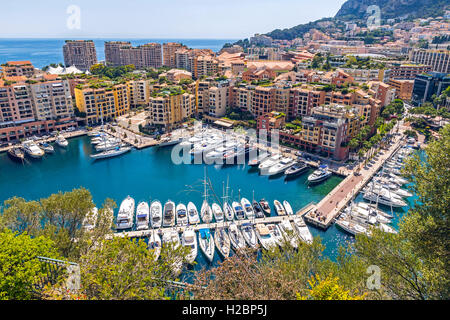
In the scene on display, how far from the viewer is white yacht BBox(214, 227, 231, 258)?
22.5 meters

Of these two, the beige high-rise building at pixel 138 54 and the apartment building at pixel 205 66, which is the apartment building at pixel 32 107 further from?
the beige high-rise building at pixel 138 54

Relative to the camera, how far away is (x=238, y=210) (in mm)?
27562

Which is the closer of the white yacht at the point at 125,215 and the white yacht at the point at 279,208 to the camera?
the white yacht at the point at 125,215

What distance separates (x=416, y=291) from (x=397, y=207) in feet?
67.6

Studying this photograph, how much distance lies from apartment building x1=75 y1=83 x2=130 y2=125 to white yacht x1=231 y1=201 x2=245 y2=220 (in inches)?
1273

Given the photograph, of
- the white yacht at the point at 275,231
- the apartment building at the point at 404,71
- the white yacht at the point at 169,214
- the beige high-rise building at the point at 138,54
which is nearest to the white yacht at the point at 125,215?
the white yacht at the point at 169,214

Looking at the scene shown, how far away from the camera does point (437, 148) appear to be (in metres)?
11.5

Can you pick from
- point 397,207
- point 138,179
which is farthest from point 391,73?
point 138,179

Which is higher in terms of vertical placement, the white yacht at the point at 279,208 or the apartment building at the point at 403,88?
the apartment building at the point at 403,88

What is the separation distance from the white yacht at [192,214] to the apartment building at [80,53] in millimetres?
83418

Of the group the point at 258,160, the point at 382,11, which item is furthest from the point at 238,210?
the point at 382,11

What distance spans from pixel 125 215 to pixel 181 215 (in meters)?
4.89

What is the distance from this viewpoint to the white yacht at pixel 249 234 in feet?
76.4
